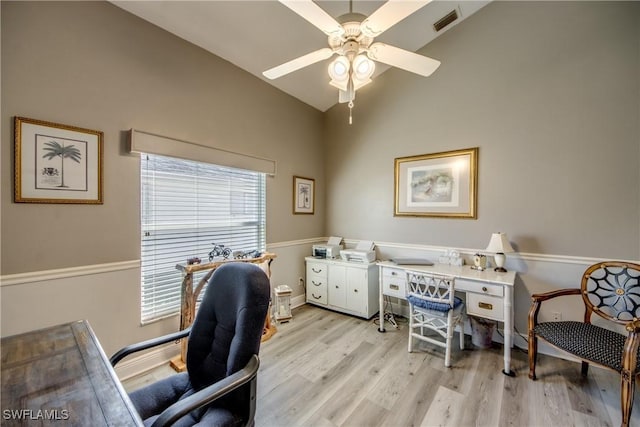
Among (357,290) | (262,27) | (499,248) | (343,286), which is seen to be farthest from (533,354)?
(262,27)

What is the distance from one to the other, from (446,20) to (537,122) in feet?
4.67

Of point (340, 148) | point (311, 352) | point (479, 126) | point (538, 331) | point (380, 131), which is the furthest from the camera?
point (340, 148)

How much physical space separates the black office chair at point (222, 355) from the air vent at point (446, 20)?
320 cm

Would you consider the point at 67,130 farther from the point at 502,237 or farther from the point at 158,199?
the point at 502,237

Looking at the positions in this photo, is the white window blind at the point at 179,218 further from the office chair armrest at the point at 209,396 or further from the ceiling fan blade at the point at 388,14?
the ceiling fan blade at the point at 388,14

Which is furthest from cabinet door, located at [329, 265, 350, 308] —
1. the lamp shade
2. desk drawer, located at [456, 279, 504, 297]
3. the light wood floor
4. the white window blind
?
the lamp shade

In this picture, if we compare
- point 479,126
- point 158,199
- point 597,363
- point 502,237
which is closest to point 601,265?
point 502,237

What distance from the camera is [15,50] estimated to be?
158 cm

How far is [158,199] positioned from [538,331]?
129 inches

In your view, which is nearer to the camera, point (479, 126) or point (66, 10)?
point (66, 10)

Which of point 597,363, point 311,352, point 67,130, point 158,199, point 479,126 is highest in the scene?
point 479,126

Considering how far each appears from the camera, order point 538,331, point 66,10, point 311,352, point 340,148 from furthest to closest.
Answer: point 340,148
point 311,352
point 538,331
point 66,10

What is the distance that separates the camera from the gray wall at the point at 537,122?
7.08ft

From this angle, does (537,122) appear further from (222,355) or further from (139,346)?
(139,346)
